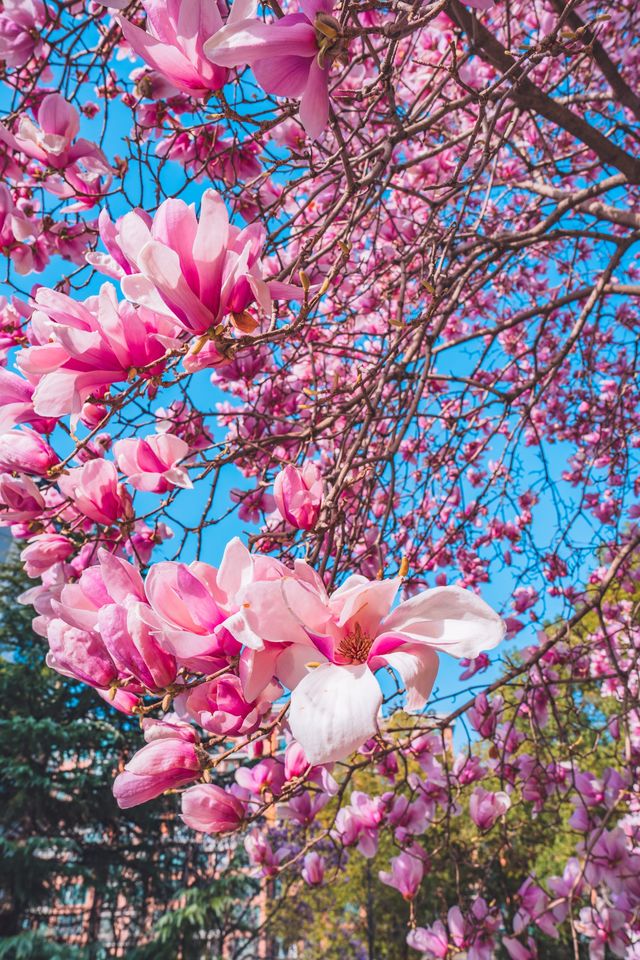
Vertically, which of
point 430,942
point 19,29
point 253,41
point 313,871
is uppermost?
point 19,29

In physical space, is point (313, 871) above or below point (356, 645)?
below

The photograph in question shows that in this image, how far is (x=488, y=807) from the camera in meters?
1.73

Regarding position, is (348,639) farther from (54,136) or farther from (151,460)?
(54,136)

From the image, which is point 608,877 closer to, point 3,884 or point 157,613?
point 157,613

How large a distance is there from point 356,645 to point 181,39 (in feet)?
2.38

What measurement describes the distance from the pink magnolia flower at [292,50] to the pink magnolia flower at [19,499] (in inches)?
28.3

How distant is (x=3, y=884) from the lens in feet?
20.7

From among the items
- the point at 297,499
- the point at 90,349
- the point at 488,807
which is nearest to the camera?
the point at 90,349

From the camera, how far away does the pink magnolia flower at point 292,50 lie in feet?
1.94

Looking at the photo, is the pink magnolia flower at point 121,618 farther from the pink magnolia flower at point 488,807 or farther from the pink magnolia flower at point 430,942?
the pink magnolia flower at point 430,942

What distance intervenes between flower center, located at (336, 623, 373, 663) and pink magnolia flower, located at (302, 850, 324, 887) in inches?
73.5

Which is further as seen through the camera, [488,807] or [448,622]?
[488,807]

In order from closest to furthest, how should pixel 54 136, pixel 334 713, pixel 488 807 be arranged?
pixel 334 713 < pixel 54 136 < pixel 488 807

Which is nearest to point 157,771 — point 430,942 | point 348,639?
point 348,639
